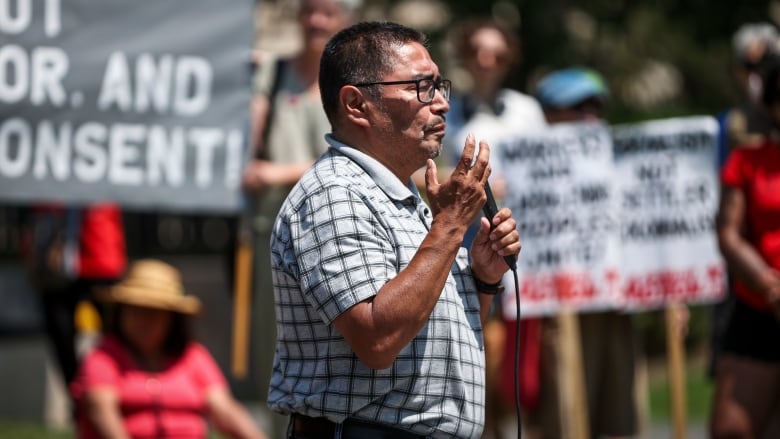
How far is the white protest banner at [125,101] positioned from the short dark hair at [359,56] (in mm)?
2588


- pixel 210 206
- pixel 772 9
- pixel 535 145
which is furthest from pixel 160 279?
pixel 772 9

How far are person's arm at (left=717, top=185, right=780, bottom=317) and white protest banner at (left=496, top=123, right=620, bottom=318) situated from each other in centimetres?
130

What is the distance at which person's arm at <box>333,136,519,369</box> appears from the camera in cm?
344

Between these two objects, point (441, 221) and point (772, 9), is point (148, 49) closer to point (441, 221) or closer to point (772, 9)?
point (441, 221)

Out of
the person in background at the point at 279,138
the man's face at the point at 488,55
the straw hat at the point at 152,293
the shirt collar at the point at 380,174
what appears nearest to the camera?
the shirt collar at the point at 380,174

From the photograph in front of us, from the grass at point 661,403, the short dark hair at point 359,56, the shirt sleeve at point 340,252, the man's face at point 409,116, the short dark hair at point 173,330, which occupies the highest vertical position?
the short dark hair at point 359,56

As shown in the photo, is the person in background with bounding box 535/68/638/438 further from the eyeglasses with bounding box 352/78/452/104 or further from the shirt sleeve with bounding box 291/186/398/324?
→ the shirt sleeve with bounding box 291/186/398/324

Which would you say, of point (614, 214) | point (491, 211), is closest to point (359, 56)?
point (491, 211)

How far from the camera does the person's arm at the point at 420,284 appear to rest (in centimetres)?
344

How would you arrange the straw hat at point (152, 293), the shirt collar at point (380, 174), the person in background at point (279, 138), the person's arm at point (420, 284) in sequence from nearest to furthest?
the person's arm at point (420, 284) < the shirt collar at point (380, 174) < the person in background at point (279, 138) < the straw hat at point (152, 293)

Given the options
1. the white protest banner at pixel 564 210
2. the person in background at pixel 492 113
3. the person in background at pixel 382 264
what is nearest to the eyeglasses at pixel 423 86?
the person in background at pixel 382 264

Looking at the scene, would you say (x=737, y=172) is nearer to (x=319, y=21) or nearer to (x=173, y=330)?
(x=319, y=21)

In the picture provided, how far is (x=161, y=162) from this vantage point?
20.7 ft

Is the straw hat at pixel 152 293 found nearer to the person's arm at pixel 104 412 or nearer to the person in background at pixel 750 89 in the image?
the person's arm at pixel 104 412
